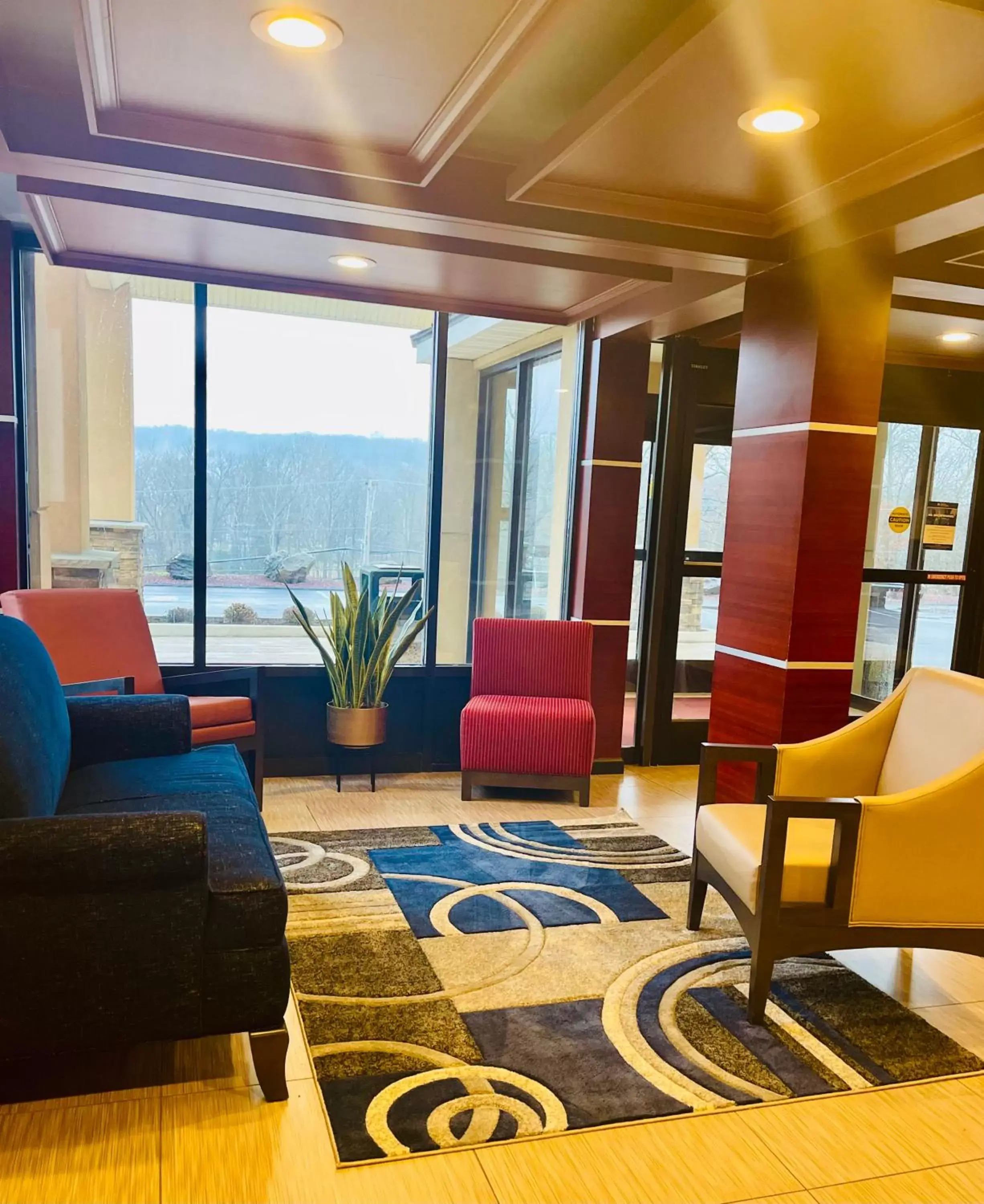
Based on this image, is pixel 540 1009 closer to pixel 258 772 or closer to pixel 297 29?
pixel 258 772

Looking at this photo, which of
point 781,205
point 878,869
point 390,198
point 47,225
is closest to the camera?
point 878,869

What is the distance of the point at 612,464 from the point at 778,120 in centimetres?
235

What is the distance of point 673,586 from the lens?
5074 millimetres

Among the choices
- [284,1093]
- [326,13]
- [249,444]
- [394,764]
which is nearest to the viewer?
[284,1093]

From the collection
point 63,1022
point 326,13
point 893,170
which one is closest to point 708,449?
point 893,170

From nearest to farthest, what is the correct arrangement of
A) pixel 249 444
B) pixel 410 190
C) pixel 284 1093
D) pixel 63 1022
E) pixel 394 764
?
pixel 63 1022
pixel 284 1093
pixel 410 190
pixel 249 444
pixel 394 764

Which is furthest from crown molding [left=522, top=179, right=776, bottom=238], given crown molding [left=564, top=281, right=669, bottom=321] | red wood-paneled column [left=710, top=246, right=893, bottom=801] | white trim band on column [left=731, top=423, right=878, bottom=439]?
white trim band on column [left=731, top=423, right=878, bottom=439]

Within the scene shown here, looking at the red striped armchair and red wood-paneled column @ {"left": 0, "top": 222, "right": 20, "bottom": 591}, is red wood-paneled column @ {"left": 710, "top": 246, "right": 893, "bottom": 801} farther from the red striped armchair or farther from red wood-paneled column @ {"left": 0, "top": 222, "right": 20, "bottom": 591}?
red wood-paneled column @ {"left": 0, "top": 222, "right": 20, "bottom": 591}

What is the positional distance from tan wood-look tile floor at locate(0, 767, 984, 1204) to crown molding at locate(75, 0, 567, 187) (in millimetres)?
2404

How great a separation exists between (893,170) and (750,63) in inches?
33.8

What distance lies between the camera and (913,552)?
5480 millimetres

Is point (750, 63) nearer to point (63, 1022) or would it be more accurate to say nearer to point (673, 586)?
point (63, 1022)

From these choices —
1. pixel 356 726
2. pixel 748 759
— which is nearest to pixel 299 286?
pixel 356 726

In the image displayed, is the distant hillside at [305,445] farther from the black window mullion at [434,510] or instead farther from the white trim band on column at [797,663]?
the white trim band on column at [797,663]
